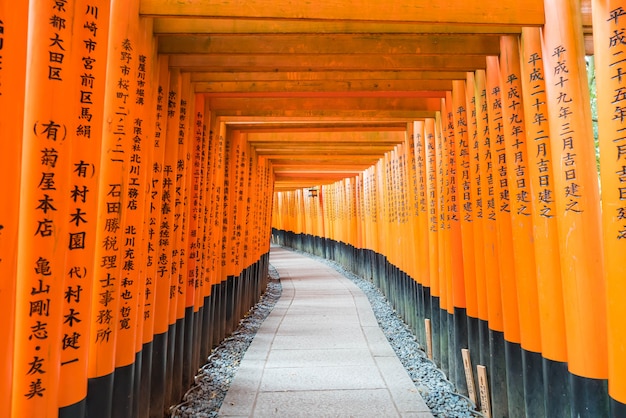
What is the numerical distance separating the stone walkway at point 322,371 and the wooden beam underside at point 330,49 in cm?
321

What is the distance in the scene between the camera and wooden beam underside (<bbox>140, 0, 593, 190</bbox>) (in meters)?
2.74

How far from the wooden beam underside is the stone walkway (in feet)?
10.5

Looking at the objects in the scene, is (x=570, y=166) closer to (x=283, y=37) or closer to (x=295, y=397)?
(x=283, y=37)

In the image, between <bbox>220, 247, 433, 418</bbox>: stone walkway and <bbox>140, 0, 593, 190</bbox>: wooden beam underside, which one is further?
<bbox>220, 247, 433, 418</bbox>: stone walkway

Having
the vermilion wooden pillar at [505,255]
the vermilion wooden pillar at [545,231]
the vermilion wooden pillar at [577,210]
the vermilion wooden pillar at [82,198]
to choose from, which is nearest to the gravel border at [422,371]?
the vermilion wooden pillar at [505,255]

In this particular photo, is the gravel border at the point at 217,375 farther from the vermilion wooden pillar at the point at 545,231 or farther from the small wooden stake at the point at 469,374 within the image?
the vermilion wooden pillar at the point at 545,231

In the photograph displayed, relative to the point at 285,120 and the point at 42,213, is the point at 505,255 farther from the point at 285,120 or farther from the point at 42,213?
the point at 285,120

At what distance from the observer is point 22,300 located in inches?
72.1

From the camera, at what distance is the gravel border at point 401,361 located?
3986 mm

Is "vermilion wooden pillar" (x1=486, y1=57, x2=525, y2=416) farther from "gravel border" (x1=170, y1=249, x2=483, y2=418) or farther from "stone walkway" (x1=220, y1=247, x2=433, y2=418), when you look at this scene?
"stone walkway" (x1=220, y1=247, x2=433, y2=418)

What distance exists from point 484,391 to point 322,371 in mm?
1889

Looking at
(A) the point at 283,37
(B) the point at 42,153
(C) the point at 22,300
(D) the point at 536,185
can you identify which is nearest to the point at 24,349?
(C) the point at 22,300

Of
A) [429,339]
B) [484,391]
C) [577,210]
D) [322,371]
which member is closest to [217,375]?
[322,371]

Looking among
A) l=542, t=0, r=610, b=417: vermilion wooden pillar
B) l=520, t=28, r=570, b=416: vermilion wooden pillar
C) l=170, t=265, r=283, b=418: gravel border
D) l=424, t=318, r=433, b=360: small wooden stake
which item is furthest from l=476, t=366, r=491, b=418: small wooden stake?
l=170, t=265, r=283, b=418: gravel border
